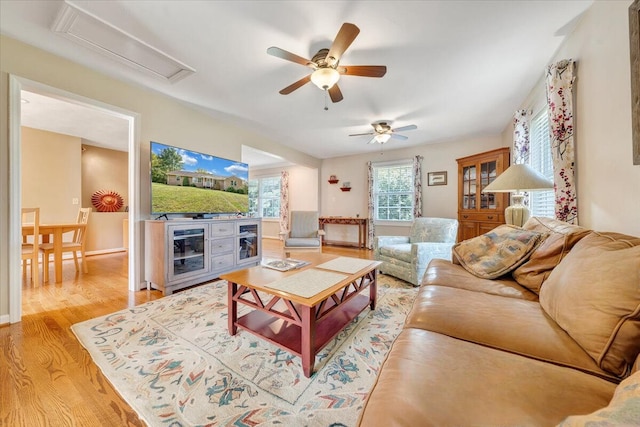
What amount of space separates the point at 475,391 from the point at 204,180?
3.45 meters

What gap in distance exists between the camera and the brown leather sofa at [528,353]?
59 cm

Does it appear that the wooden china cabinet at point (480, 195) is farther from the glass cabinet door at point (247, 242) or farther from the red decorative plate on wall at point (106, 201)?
the red decorative plate on wall at point (106, 201)

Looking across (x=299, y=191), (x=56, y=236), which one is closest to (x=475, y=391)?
(x=56, y=236)

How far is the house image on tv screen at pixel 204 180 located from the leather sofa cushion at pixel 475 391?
3095 mm

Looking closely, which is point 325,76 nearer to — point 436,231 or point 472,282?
point 472,282

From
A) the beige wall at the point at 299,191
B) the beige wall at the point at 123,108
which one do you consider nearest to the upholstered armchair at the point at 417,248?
the beige wall at the point at 123,108

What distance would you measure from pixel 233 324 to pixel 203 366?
0.34 metres

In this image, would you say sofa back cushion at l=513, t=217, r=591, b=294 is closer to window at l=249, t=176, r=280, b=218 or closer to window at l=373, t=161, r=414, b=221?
window at l=373, t=161, r=414, b=221

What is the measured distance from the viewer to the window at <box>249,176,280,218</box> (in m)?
7.37

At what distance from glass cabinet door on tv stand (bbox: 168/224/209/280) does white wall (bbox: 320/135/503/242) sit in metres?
3.80

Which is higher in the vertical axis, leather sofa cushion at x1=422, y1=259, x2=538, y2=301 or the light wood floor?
leather sofa cushion at x1=422, y1=259, x2=538, y2=301

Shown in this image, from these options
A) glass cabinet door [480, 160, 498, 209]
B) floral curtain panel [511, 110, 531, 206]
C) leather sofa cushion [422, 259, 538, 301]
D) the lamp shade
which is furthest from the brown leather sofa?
glass cabinet door [480, 160, 498, 209]

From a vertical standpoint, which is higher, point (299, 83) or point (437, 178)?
point (299, 83)

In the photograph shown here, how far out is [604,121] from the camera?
1515mm
